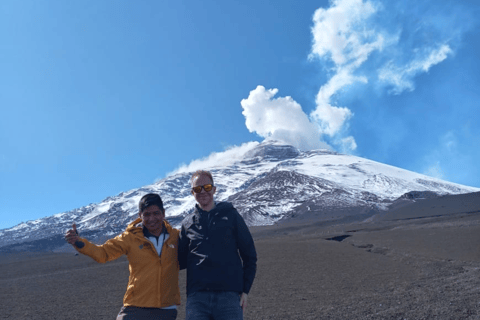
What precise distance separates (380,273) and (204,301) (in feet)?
49.4

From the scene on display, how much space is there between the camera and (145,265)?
11.0ft

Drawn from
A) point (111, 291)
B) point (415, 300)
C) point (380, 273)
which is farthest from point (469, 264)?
point (111, 291)

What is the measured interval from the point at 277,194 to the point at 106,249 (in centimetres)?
9552

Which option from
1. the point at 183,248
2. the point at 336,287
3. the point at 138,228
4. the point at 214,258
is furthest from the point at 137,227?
the point at 336,287

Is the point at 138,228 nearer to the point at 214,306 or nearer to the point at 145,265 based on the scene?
the point at 145,265

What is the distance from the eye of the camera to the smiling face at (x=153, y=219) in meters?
3.44

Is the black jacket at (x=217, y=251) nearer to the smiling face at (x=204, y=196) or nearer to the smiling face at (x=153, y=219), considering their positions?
the smiling face at (x=204, y=196)

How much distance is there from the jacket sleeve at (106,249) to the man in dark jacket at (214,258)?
59cm

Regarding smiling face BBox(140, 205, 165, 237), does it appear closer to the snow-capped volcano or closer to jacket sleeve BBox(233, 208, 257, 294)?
jacket sleeve BBox(233, 208, 257, 294)

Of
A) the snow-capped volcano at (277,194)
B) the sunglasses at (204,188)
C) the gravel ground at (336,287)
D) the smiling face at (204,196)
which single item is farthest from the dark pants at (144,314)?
the snow-capped volcano at (277,194)

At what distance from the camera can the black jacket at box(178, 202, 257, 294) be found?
309cm

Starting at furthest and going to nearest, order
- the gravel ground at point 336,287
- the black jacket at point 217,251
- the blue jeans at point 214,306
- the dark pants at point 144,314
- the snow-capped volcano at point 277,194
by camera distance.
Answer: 1. the snow-capped volcano at point 277,194
2. the gravel ground at point 336,287
3. the dark pants at point 144,314
4. the black jacket at point 217,251
5. the blue jeans at point 214,306

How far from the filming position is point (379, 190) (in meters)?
96.9

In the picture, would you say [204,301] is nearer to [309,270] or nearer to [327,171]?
[309,270]
